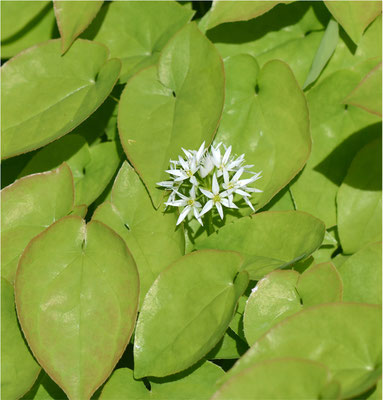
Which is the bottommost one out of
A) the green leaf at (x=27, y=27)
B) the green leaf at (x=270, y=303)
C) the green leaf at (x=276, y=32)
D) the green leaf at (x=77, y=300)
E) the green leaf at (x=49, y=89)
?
the green leaf at (x=270, y=303)

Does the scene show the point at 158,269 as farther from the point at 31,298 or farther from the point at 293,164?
the point at 293,164

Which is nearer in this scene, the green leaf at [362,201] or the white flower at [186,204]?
the white flower at [186,204]

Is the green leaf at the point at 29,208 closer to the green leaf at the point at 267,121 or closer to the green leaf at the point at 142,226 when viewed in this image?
the green leaf at the point at 142,226

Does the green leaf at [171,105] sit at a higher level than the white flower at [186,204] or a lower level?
higher

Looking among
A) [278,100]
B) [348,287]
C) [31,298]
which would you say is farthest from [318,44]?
[31,298]

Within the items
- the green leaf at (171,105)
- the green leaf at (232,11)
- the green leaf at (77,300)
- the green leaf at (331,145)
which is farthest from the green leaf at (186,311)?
the green leaf at (232,11)

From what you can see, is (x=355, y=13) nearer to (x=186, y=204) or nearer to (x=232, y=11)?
(x=232, y=11)

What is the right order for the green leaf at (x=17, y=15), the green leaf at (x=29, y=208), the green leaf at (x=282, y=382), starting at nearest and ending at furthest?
the green leaf at (x=282, y=382) < the green leaf at (x=29, y=208) < the green leaf at (x=17, y=15)

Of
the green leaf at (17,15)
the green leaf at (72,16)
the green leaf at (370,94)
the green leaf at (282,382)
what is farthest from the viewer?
the green leaf at (17,15)
